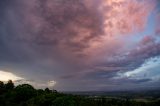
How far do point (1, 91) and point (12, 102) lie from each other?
40620 millimetres

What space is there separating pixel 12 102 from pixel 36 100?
23.1 meters

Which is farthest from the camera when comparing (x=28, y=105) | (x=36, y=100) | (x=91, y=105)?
(x=91, y=105)

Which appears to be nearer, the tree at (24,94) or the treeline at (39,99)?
the treeline at (39,99)

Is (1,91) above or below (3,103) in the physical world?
above

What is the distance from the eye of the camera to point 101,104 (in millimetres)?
163625

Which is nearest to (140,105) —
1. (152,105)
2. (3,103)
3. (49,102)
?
(152,105)

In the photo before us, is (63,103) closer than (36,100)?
Yes

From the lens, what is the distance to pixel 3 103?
141625mm

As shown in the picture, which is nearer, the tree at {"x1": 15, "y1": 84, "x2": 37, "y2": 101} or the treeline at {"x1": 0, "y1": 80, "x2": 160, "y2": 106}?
the treeline at {"x1": 0, "y1": 80, "x2": 160, "y2": 106}

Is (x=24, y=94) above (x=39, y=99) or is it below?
above

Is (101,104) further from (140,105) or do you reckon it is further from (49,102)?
(49,102)

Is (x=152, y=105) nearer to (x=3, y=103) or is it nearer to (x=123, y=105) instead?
(x=123, y=105)

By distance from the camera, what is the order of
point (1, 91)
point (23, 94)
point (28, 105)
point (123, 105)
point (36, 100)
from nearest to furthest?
point (28, 105)
point (36, 100)
point (23, 94)
point (123, 105)
point (1, 91)

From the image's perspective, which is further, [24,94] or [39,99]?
[24,94]
